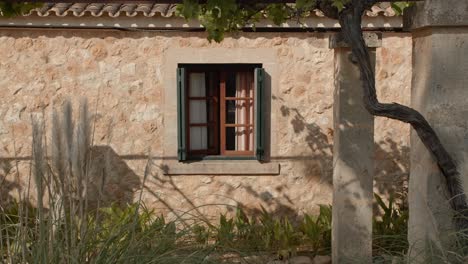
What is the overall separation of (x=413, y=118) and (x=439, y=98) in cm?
18

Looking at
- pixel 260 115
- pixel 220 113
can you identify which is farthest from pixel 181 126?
pixel 260 115

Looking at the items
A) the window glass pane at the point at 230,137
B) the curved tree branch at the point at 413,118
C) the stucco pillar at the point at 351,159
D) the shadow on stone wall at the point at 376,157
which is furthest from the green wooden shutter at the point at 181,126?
the curved tree branch at the point at 413,118

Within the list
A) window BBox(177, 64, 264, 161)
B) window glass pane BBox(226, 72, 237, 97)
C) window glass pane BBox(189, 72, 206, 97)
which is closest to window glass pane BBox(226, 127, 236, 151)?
window BBox(177, 64, 264, 161)

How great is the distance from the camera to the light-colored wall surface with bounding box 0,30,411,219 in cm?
752

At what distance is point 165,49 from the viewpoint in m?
7.54

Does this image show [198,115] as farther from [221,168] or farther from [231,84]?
[221,168]

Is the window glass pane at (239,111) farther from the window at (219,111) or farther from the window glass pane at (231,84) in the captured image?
the window glass pane at (231,84)

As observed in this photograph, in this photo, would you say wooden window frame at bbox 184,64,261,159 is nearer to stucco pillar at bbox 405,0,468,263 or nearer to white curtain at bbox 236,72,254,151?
white curtain at bbox 236,72,254,151

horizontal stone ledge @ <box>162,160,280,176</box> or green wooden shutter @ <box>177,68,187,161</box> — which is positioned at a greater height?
green wooden shutter @ <box>177,68,187,161</box>

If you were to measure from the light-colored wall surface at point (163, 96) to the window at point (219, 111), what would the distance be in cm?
33

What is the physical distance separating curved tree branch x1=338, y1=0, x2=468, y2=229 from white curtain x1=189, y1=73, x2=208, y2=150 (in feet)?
13.8

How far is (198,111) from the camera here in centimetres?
791

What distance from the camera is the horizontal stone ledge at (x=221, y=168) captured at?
7.60 m

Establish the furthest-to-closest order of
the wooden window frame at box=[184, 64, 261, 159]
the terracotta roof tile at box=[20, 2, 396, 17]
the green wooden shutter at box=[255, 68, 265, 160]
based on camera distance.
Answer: the wooden window frame at box=[184, 64, 261, 159] < the green wooden shutter at box=[255, 68, 265, 160] < the terracotta roof tile at box=[20, 2, 396, 17]
